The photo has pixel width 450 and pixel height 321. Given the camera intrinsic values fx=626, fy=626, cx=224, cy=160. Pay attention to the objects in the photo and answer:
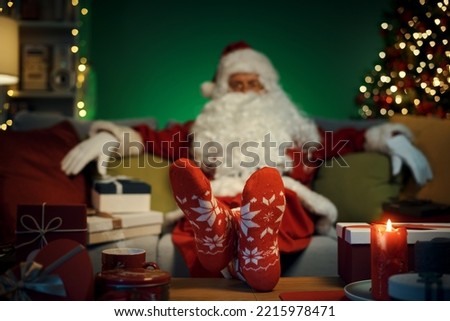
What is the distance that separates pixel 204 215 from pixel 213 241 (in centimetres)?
6

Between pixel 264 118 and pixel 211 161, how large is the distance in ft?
0.94

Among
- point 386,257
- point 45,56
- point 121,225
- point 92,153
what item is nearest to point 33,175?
point 92,153

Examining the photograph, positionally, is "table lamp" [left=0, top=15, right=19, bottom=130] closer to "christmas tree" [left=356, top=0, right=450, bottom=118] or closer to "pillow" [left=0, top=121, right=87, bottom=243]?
"pillow" [left=0, top=121, right=87, bottom=243]

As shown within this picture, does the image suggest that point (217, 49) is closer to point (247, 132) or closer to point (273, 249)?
point (247, 132)

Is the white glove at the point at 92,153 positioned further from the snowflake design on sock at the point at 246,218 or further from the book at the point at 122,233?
the snowflake design on sock at the point at 246,218

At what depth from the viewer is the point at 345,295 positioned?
3.72 ft

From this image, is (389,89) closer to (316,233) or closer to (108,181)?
(316,233)

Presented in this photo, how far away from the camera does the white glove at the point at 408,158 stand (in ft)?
6.98

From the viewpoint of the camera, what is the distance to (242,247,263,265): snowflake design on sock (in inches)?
47.2

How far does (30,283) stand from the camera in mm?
979

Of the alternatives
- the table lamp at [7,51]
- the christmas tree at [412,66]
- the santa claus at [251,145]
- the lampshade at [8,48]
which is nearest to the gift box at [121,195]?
the santa claus at [251,145]

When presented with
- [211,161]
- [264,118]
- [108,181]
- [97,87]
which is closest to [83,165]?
[108,181]

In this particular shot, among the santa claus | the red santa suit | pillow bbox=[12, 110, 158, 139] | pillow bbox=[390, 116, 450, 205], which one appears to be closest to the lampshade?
pillow bbox=[12, 110, 158, 139]

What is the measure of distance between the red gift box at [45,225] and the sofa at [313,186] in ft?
1.61
